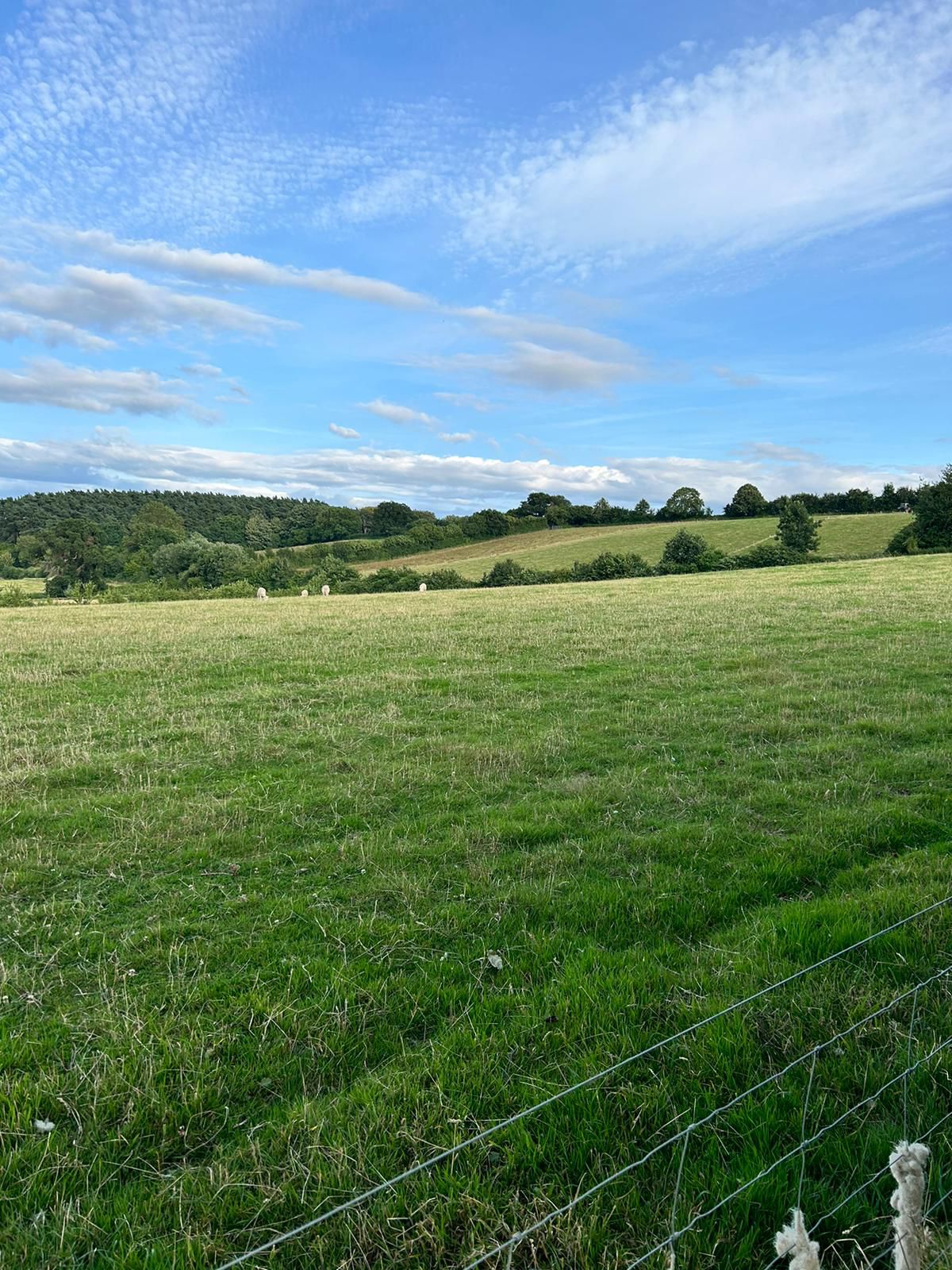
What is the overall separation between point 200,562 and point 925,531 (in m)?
79.4

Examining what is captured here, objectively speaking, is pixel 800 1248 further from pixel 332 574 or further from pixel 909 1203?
pixel 332 574

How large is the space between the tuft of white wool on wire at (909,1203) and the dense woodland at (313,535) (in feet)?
199

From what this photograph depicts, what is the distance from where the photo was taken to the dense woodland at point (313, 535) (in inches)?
2736

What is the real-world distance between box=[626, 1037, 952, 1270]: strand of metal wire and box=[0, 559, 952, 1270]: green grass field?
0.05 m

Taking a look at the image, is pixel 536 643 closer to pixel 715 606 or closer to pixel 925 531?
pixel 715 606

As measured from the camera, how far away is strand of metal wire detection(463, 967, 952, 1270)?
97.1 inches

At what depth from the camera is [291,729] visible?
35.5 ft

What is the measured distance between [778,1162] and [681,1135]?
394 mm

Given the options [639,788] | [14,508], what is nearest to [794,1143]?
[639,788]

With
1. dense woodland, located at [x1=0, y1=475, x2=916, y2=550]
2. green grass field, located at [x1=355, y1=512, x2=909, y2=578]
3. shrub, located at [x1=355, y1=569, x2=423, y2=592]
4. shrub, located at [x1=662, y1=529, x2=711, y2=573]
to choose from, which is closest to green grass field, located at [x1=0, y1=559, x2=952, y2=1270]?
shrub, located at [x1=355, y1=569, x2=423, y2=592]

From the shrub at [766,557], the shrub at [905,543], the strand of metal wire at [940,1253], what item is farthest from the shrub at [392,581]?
the strand of metal wire at [940,1253]

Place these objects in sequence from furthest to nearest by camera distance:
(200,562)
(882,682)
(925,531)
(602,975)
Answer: (200,562) < (925,531) < (882,682) < (602,975)

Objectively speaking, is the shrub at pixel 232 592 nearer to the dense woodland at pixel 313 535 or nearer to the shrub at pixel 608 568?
the dense woodland at pixel 313 535

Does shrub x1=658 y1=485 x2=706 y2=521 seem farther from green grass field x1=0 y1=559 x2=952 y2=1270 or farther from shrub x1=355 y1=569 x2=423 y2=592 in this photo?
green grass field x1=0 y1=559 x2=952 y2=1270
